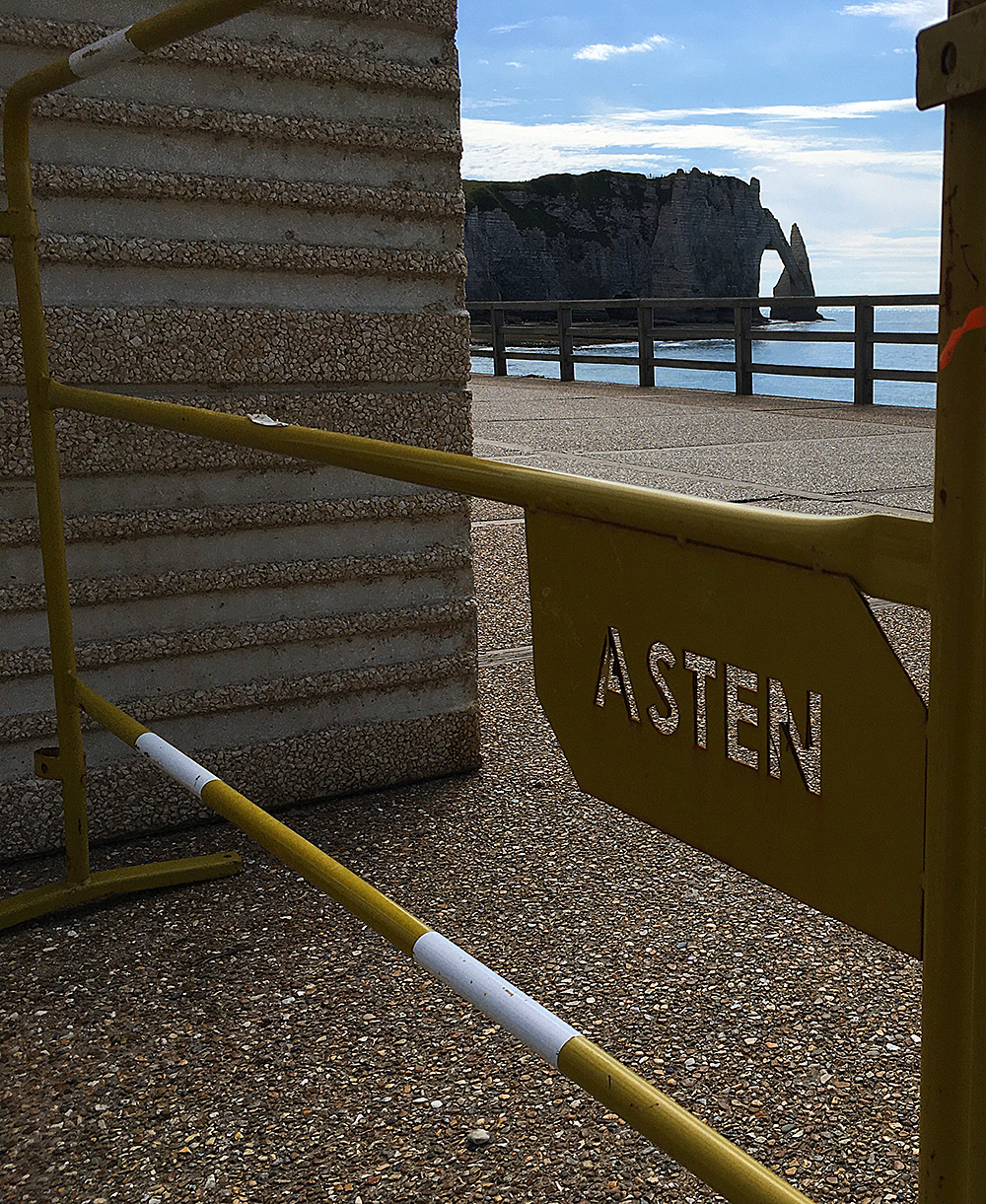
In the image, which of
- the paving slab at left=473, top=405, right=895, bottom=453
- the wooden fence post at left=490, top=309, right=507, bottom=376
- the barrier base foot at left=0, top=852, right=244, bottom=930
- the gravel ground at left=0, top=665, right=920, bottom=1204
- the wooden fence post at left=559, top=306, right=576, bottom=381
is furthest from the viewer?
the wooden fence post at left=490, top=309, right=507, bottom=376

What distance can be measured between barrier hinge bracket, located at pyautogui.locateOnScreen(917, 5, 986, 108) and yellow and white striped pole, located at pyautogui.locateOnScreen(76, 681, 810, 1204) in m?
0.78

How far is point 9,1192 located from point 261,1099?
353mm

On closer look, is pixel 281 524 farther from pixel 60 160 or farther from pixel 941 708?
pixel 941 708

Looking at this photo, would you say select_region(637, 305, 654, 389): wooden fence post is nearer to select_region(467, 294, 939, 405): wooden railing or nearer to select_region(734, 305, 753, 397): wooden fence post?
select_region(467, 294, 939, 405): wooden railing

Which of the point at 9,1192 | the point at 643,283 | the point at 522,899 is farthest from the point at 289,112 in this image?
the point at 643,283

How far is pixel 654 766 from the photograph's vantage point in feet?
3.39

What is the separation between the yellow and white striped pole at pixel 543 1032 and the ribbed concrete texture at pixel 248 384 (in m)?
0.96

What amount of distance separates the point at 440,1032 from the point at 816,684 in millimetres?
1287

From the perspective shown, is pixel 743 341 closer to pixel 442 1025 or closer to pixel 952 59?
pixel 442 1025

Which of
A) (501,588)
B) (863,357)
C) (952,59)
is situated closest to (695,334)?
(863,357)

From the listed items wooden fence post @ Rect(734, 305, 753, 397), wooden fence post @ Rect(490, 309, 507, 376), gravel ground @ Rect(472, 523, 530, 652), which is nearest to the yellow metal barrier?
gravel ground @ Rect(472, 523, 530, 652)

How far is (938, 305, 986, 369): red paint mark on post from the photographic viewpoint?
2.23 feet

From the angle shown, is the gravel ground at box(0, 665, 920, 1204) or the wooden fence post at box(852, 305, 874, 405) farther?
the wooden fence post at box(852, 305, 874, 405)

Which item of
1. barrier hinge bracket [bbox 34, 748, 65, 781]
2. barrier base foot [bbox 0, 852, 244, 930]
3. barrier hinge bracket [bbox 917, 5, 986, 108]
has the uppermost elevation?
barrier hinge bracket [bbox 917, 5, 986, 108]
